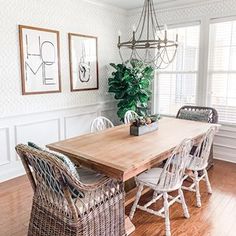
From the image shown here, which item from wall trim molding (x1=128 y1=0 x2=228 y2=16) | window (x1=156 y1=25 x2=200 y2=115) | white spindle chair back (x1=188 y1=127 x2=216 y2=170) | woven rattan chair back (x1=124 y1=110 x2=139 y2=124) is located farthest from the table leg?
wall trim molding (x1=128 y1=0 x2=228 y2=16)

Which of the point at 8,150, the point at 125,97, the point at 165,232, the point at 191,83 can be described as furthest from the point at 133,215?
the point at 191,83

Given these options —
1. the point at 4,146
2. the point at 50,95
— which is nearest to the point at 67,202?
the point at 4,146

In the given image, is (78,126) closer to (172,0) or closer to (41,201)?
(41,201)

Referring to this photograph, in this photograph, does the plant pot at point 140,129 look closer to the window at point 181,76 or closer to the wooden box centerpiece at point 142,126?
the wooden box centerpiece at point 142,126

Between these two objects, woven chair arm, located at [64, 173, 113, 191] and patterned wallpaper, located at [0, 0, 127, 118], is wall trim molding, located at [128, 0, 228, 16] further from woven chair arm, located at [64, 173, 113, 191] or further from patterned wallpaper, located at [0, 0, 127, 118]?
woven chair arm, located at [64, 173, 113, 191]

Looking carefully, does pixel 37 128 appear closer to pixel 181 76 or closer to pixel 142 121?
pixel 142 121

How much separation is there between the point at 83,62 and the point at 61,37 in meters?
0.60

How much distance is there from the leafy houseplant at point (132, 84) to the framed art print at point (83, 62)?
13.5 inches

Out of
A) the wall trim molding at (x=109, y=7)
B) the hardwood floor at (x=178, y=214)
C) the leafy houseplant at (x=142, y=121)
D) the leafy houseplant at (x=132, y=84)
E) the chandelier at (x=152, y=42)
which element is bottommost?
the hardwood floor at (x=178, y=214)

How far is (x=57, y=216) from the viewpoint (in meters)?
1.92

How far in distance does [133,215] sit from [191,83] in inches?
113

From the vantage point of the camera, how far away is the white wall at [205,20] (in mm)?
→ 4047

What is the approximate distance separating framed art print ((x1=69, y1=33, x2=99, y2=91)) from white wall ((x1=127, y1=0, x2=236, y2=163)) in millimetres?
1580

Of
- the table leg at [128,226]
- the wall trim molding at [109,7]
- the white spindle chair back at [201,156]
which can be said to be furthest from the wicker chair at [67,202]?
the wall trim molding at [109,7]
